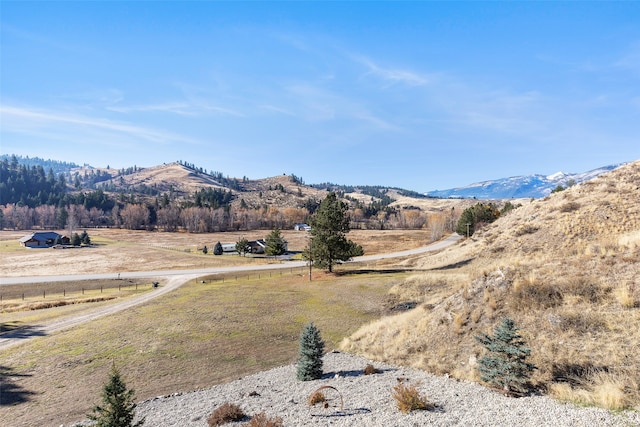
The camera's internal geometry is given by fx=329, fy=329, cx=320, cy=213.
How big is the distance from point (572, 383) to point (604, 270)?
10095 mm

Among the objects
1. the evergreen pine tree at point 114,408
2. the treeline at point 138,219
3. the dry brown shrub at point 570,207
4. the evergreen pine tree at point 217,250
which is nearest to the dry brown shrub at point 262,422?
the evergreen pine tree at point 114,408

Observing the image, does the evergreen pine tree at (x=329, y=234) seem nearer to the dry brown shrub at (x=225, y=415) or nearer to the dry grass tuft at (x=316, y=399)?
the dry grass tuft at (x=316, y=399)

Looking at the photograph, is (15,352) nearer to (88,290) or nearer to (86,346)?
(86,346)

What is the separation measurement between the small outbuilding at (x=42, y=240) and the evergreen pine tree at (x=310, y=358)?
14009 cm

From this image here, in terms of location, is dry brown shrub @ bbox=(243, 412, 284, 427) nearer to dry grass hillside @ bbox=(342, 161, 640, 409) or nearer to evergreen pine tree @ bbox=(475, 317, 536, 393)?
evergreen pine tree @ bbox=(475, 317, 536, 393)

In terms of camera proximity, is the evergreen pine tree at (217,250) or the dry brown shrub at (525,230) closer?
the dry brown shrub at (525,230)

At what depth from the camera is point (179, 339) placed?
2666cm

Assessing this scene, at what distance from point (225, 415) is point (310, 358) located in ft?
19.1

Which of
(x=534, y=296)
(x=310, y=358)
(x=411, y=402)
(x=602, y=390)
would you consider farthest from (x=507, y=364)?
(x=310, y=358)

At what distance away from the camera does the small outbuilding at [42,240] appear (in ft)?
386

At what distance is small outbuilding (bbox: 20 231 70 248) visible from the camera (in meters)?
118

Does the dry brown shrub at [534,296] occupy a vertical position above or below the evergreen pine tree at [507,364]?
above

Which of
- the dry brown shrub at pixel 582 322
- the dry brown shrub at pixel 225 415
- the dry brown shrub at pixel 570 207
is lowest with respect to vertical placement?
the dry brown shrub at pixel 225 415

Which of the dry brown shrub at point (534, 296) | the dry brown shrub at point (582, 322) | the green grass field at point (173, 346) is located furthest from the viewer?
the green grass field at point (173, 346)
